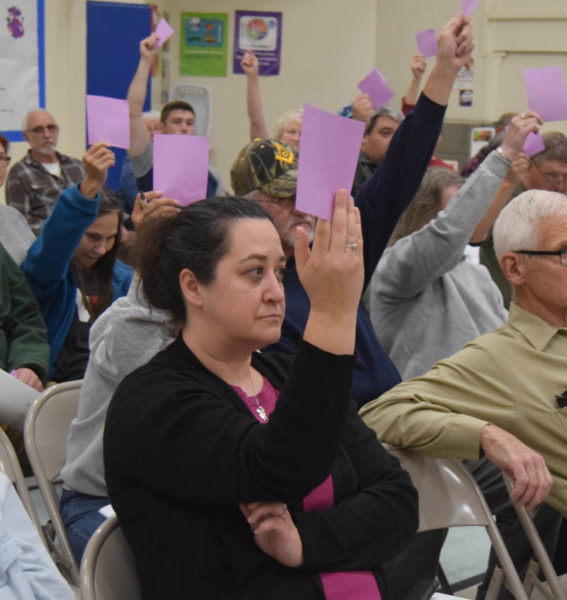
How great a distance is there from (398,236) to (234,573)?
71.0 inches

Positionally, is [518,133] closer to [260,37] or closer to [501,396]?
[501,396]

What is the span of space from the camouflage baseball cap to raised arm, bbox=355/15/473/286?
0.60ft

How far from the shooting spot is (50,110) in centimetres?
559

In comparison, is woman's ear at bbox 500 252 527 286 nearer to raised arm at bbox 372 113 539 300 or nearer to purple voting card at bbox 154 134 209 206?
raised arm at bbox 372 113 539 300

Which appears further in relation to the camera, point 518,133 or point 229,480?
point 518,133

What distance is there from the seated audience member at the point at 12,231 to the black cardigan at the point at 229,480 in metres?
1.82

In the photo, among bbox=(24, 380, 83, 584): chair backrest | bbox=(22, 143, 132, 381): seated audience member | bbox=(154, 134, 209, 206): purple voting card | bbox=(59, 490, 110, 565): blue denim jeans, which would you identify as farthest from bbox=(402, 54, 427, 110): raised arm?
bbox=(59, 490, 110, 565): blue denim jeans

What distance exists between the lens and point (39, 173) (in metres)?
4.95

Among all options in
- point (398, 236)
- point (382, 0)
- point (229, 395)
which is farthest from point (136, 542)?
point (382, 0)

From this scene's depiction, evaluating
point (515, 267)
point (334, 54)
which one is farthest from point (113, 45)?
point (515, 267)

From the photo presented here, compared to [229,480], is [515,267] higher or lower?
higher

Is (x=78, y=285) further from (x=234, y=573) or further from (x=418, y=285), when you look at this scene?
(x=234, y=573)

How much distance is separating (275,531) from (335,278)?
41 centimetres

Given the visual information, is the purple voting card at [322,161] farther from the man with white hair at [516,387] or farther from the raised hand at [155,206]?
the man with white hair at [516,387]
